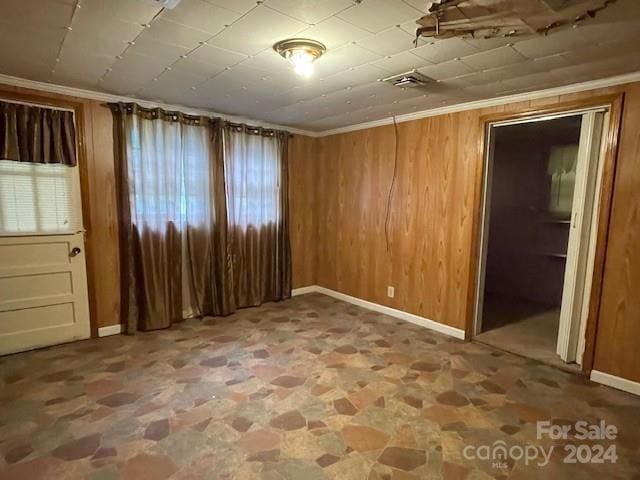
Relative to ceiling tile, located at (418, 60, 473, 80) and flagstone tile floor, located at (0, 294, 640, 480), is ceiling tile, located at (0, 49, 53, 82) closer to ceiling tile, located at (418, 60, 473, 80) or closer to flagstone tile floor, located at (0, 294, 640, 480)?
flagstone tile floor, located at (0, 294, 640, 480)

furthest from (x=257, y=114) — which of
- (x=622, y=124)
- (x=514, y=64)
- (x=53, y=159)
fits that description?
(x=622, y=124)

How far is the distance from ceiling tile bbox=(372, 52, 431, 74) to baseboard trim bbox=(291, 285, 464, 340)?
255 centimetres

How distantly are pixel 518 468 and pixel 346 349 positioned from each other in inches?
63.9

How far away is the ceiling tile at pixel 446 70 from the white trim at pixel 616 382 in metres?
2.52

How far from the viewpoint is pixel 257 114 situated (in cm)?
392

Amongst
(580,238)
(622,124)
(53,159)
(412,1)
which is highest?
(412,1)

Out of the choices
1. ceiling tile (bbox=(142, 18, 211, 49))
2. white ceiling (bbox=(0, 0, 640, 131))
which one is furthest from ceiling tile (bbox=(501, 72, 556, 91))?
ceiling tile (bbox=(142, 18, 211, 49))

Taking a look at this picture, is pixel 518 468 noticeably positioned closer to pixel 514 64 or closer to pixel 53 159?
pixel 514 64

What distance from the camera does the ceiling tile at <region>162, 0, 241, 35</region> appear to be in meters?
1.68

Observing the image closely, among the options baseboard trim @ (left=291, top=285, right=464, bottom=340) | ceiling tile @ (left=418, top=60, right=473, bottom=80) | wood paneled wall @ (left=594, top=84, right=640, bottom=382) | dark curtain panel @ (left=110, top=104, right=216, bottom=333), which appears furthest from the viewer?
baseboard trim @ (left=291, top=285, right=464, bottom=340)

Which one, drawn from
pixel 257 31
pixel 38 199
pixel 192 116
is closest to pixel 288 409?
pixel 257 31

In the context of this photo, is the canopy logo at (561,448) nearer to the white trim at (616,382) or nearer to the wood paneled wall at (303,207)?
the white trim at (616,382)

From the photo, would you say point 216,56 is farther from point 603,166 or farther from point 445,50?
point 603,166

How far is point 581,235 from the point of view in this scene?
9.25 feet
